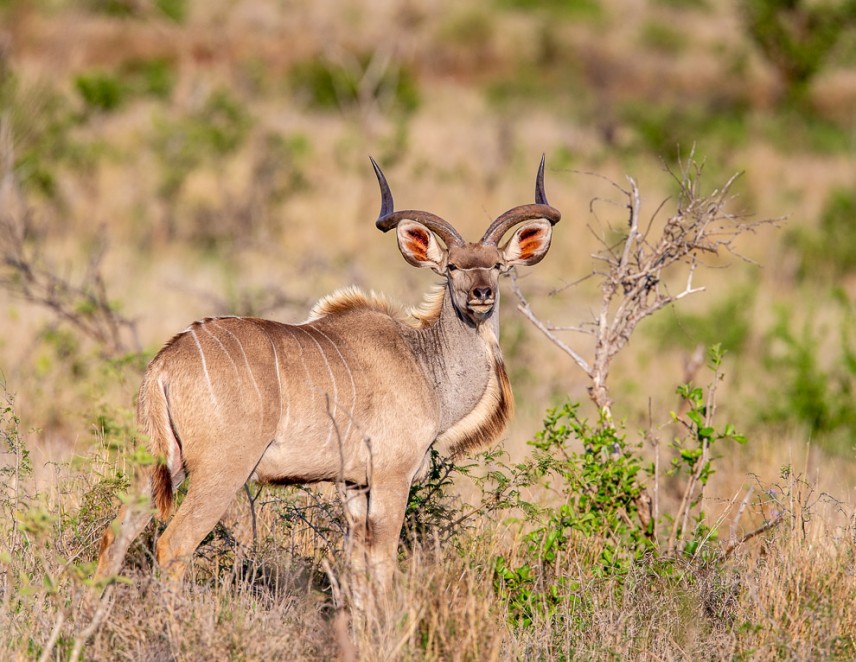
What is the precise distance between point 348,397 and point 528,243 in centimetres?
131

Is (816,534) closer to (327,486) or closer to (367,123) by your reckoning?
(327,486)

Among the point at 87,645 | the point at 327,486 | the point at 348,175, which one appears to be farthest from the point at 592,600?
the point at 348,175

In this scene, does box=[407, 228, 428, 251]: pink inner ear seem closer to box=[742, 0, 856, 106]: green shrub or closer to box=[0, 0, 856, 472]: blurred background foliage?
box=[0, 0, 856, 472]: blurred background foliage

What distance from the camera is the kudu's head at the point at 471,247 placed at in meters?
5.23

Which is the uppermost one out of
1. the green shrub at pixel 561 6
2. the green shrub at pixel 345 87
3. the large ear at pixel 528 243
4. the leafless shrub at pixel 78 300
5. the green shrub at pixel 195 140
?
the green shrub at pixel 561 6

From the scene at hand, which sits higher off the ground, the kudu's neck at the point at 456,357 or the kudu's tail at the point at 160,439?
the kudu's neck at the point at 456,357

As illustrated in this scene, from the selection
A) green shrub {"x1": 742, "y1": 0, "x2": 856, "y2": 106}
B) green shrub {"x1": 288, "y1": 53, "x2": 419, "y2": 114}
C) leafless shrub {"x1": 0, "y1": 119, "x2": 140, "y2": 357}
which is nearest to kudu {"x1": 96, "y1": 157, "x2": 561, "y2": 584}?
leafless shrub {"x1": 0, "y1": 119, "x2": 140, "y2": 357}

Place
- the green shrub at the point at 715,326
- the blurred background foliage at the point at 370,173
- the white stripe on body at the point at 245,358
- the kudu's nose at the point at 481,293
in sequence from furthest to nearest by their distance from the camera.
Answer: the green shrub at the point at 715,326 → the blurred background foliage at the point at 370,173 → the kudu's nose at the point at 481,293 → the white stripe on body at the point at 245,358

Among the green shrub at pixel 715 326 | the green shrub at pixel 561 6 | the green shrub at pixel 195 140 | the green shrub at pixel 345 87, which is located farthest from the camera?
the green shrub at pixel 561 6

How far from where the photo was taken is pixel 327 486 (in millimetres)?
5672

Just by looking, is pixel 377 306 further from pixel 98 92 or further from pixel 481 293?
pixel 98 92

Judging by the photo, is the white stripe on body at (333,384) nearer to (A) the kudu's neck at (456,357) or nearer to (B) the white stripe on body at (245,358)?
(B) the white stripe on body at (245,358)

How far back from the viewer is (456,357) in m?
5.42

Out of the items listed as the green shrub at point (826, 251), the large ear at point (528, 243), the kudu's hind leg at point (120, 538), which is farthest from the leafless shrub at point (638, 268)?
the green shrub at point (826, 251)
